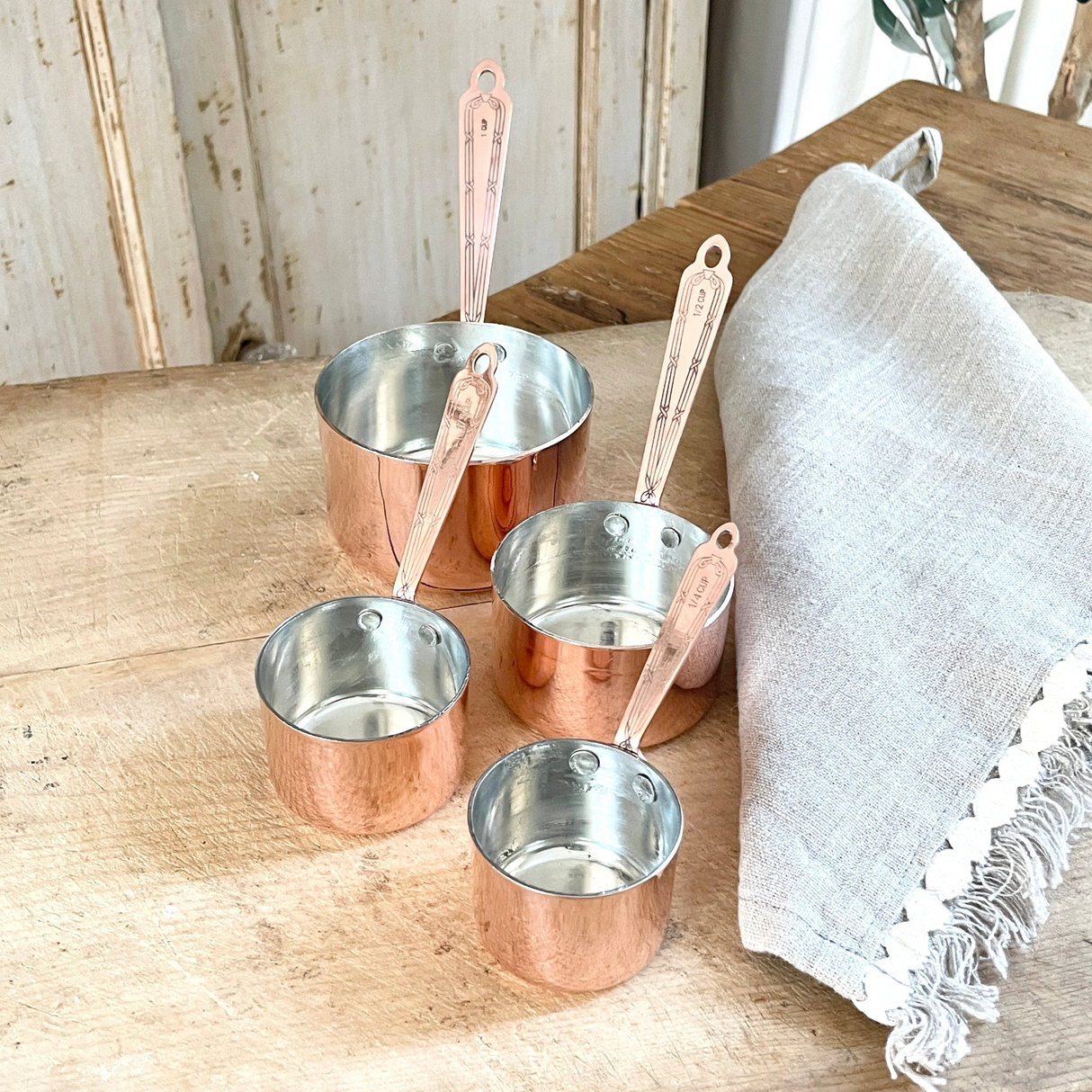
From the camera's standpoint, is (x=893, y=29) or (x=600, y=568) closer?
(x=600, y=568)

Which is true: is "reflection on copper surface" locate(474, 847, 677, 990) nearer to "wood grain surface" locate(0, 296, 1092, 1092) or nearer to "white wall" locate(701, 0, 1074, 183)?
"wood grain surface" locate(0, 296, 1092, 1092)

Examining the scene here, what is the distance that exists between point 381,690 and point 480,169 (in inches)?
12.5

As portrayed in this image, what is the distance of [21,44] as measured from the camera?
1207 millimetres

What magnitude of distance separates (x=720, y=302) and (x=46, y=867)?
42 centimetres

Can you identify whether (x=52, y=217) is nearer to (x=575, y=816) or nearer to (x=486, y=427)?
(x=486, y=427)

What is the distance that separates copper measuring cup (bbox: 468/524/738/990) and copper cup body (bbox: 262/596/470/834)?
4cm

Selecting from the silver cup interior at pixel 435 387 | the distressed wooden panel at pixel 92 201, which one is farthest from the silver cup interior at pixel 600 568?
the distressed wooden panel at pixel 92 201

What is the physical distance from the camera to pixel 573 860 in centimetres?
57

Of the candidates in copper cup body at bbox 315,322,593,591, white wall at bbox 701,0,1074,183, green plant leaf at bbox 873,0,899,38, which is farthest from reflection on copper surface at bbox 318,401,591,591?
white wall at bbox 701,0,1074,183

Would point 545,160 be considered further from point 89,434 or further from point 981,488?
point 981,488

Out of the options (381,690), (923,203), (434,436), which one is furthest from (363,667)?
(923,203)

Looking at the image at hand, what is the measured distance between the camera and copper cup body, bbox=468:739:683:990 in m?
0.48

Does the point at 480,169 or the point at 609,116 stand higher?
the point at 480,169

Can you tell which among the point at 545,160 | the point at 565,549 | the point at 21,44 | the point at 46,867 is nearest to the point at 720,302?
the point at 565,549
